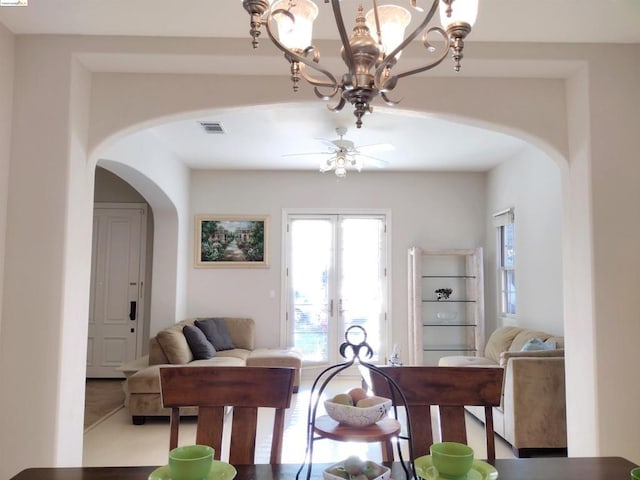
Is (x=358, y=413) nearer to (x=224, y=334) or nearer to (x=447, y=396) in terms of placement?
(x=447, y=396)

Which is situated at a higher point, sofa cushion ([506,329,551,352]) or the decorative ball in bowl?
the decorative ball in bowl

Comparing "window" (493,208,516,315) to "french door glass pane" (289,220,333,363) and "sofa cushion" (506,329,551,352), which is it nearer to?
"sofa cushion" (506,329,551,352)

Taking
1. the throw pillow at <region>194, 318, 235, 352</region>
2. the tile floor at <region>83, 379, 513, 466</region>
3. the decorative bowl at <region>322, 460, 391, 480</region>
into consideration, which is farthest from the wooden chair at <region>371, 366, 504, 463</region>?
the throw pillow at <region>194, 318, 235, 352</region>

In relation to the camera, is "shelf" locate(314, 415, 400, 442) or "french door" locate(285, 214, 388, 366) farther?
"french door" locate(285, 214, 388, 366)

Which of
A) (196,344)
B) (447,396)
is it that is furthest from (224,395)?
(196,344)

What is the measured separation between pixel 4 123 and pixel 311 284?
14.6 feet

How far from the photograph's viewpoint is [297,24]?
1.72 m

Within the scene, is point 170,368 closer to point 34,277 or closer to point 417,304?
point 34,277

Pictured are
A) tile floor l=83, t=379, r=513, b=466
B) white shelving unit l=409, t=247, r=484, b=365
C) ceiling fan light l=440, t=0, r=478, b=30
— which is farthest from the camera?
white shelving unit l=409, t=247, r=484, b=365

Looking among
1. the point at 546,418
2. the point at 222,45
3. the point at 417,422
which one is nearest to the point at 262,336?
the point at 546,418

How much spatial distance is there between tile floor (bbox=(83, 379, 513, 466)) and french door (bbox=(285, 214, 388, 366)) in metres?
1.76

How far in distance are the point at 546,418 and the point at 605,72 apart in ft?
8.37

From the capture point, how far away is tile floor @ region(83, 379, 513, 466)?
3625mm

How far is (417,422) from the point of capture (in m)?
1.75
